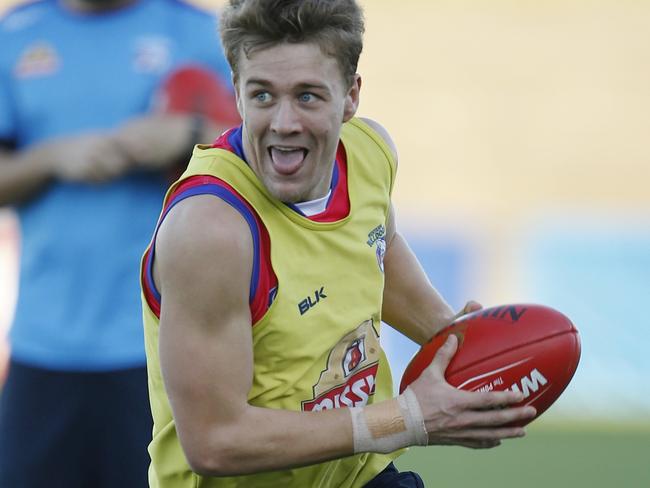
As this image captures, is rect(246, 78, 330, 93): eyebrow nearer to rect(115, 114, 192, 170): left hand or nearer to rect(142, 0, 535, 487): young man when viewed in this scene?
rect(142, 0, 535, 487): young man

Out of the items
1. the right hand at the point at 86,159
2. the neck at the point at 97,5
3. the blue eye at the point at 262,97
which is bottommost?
the right hand at the point at 86,159

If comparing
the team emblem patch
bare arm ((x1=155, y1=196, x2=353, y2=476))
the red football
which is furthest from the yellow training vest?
the team emblem patch

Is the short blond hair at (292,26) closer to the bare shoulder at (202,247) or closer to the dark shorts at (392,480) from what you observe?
the bare shoulder at (202,247)

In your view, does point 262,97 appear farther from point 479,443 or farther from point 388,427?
point 479,443

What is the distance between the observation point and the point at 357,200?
2928mm

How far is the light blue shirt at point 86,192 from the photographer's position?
3.54 meters

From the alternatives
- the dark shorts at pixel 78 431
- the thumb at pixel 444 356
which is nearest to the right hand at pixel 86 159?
the dark shorts at pixel 78 431

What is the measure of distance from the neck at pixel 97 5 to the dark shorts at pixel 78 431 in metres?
1.08

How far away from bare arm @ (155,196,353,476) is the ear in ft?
1.30

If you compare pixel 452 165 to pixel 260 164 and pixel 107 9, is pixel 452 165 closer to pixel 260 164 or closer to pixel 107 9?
pixel 107 9

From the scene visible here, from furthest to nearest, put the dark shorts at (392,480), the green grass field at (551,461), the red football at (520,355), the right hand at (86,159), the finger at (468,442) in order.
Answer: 1. the green grass field at (551,461)
2. the right hand at (86,159)
3. the dark shorts at (392,480)
4. the red football at (520,355)
5. the finger at (468,442)

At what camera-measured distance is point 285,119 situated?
8.25 ft

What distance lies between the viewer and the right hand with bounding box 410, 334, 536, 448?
263 cm

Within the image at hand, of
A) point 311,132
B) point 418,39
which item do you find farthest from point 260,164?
point 418,39
